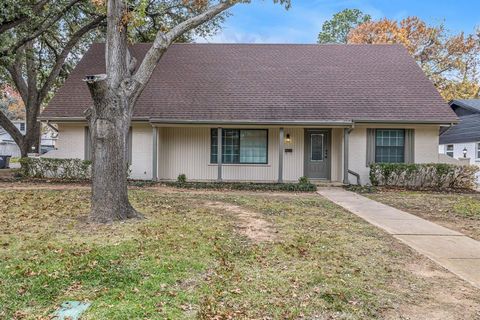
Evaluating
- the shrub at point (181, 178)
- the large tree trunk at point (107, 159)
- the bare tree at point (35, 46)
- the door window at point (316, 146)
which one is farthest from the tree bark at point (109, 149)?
the door window at point (316, 146)

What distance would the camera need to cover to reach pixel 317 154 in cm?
1467

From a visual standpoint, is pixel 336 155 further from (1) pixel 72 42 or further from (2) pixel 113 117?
(1) pixel 72 42

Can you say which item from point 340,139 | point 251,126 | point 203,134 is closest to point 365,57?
point 340,139

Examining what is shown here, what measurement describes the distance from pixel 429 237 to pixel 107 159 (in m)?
5.62

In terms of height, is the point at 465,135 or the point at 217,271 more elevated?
the point at 465,135

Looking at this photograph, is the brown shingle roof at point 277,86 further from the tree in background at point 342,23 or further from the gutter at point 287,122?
the tree in background at point 342,23

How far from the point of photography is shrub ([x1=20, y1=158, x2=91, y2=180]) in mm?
13406

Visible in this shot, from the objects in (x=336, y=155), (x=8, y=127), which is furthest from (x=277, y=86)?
(x=8, y=127)

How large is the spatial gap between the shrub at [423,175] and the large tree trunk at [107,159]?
9424 millimetres

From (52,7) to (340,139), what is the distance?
12.4m

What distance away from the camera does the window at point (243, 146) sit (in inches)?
576

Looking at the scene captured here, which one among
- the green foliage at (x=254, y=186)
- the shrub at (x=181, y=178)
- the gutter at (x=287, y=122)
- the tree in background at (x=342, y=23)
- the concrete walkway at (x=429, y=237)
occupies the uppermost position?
the tree in background at (x=342, y=23)

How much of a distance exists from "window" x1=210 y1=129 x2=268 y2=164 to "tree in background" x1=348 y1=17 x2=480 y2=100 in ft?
65.4

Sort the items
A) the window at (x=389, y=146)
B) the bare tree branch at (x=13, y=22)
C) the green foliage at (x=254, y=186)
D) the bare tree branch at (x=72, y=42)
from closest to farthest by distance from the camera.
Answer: the green foliage at (x=254, y=186) < the bare tree branch at (x=13, y=22) < the window at (x=389, y=146) < the bare tree branch at (x=72, y=42)
